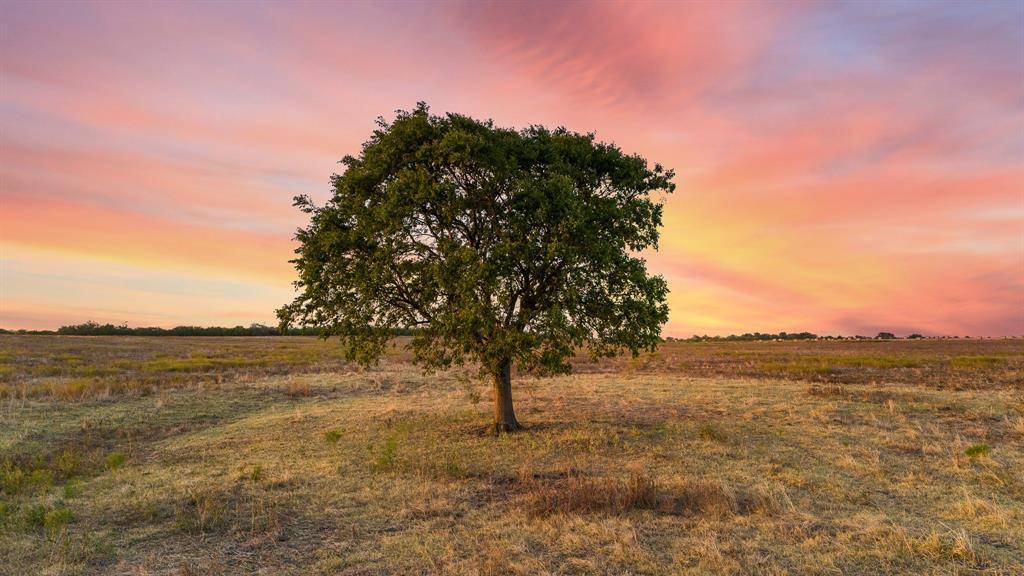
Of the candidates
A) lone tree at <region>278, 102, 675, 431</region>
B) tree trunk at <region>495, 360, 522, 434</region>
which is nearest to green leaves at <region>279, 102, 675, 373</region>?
lone tree at <region>278, 102, 675, 431</region>

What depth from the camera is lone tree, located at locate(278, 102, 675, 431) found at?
63.6 ft

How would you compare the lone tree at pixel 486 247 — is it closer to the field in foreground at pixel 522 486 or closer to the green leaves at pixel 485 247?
the green leaves at pixel 485 247

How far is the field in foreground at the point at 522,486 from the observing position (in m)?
10.8

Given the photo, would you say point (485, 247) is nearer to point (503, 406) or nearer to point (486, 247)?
point (486, 247)

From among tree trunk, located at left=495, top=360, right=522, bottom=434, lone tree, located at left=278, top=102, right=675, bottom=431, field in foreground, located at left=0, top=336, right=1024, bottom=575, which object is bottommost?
field in foreground, located at left=0, top=336, right=1024, bottom=575

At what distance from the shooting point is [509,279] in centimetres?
2012

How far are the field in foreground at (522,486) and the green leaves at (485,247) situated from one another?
11.0ft

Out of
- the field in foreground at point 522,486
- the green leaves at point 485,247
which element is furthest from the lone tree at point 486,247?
the field in foreground at point 522,486

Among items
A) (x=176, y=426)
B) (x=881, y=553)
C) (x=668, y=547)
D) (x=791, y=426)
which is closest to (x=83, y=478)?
(x=176, y=426)

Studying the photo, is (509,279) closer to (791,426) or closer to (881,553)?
(881,553)

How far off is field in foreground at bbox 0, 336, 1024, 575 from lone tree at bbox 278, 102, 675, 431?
317cm

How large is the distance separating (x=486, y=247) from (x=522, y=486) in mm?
8366

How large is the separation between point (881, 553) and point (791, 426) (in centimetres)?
1480

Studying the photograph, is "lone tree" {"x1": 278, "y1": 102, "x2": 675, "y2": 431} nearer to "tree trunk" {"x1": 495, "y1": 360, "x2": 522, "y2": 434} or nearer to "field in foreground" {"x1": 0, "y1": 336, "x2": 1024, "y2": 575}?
"tree trunk" {"x1": 495, "y1": 360, "x2": 522, "y2": 434}
